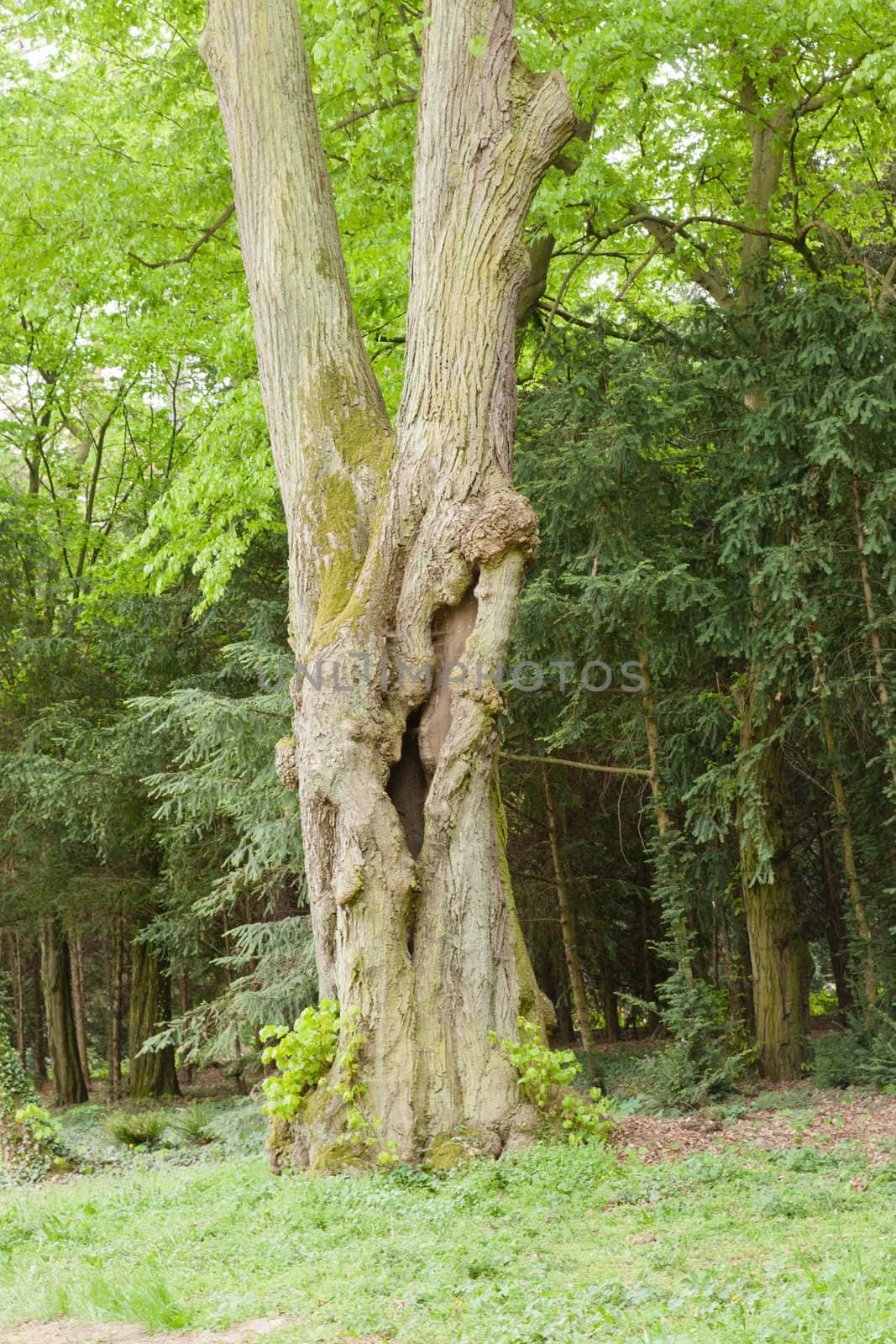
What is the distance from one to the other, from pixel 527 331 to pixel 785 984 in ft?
22.6

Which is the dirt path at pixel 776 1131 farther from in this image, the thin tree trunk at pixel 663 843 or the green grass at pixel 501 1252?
the thin tree trunk at pixel 663 843

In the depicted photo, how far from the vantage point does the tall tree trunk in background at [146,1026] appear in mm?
16578

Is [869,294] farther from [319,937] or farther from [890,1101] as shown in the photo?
[319,937]

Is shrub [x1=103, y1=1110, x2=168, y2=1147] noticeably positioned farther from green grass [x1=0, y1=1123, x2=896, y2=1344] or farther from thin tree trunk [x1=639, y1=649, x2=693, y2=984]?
thin tree trunk [x1=639, y1=649, x2=693, y2=984]

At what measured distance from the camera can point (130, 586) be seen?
1523cm

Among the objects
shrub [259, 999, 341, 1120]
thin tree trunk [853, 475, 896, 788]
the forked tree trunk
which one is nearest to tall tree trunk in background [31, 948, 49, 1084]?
shrub [259, 999, 341, 1120]

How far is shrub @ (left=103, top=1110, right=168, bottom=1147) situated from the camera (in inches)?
463

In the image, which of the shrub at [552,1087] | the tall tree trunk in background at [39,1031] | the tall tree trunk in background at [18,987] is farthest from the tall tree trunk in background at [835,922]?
the tall tree trunk in background at [39,1031]

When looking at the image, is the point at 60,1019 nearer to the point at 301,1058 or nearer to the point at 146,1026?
the point at 146,1026

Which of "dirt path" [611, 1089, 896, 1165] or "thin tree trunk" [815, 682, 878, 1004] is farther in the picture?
"thin tree trunk" [815, 682, 878, 1004]

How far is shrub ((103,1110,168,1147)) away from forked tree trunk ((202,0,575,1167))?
5971 millimetres

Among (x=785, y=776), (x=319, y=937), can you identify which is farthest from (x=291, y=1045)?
(x=785, y=776)

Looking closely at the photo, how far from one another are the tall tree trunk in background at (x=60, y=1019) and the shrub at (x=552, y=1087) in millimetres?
12468

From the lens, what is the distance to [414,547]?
23.5ft
